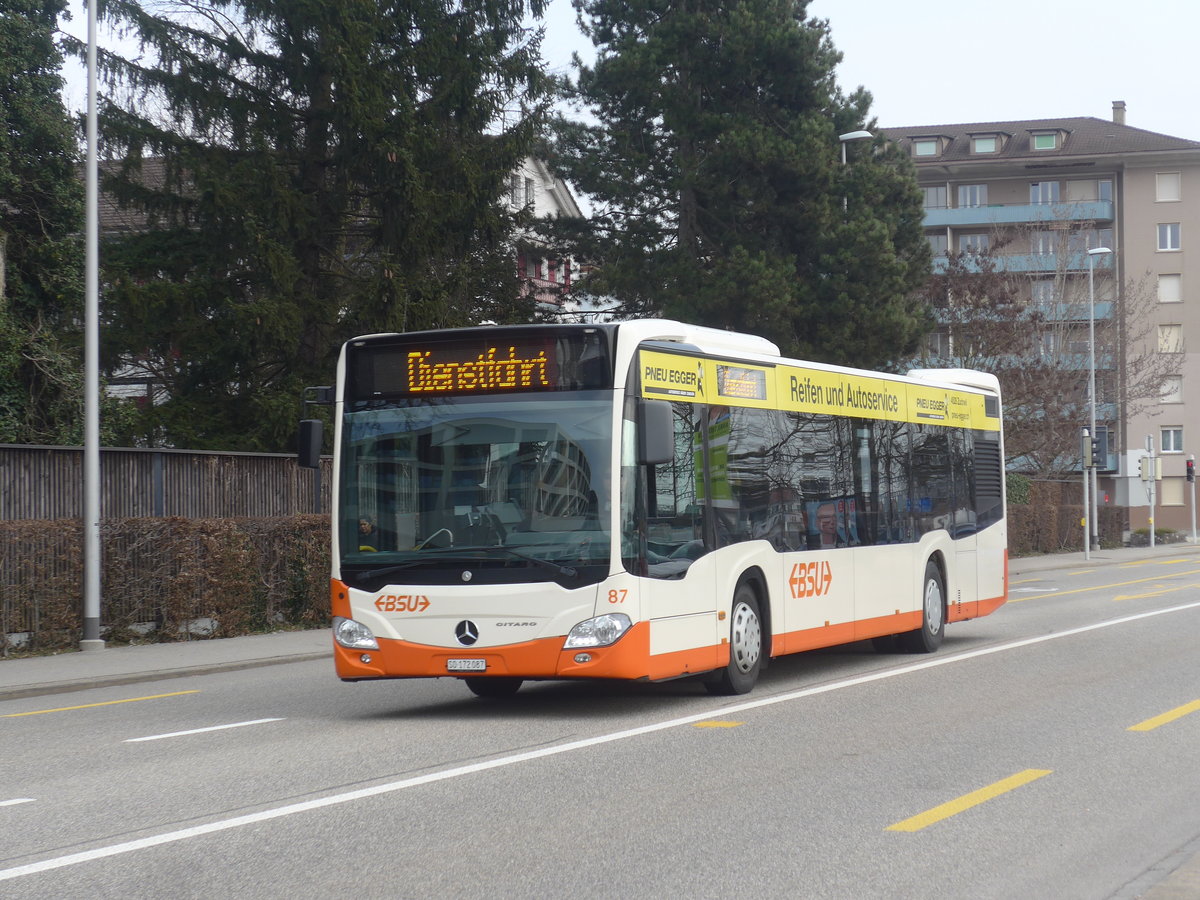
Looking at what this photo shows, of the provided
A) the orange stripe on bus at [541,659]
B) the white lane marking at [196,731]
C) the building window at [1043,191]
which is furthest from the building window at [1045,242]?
the white lane marking at [196,731]

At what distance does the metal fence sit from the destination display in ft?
27.4

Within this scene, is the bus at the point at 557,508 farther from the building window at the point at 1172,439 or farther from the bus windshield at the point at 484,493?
the building window at the point at 1172,439

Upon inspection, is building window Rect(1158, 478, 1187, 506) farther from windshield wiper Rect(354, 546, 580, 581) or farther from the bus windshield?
windshield wiper Rect(354, 546, 580, 581)

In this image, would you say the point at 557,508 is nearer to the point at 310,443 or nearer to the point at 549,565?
the point at 549,565

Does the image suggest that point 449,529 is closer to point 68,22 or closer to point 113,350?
point 113,350

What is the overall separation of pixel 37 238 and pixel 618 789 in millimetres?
21251

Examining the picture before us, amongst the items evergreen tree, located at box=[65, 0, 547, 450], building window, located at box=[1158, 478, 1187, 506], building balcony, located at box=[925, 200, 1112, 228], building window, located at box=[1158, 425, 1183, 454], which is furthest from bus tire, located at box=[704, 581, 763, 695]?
building window, located at box=[1158, 425, 1183, 454]

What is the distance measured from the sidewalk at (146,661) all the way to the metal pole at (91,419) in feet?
1.62

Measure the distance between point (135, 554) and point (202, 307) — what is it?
8010 mm

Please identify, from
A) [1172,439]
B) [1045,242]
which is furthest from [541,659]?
[1172,439]

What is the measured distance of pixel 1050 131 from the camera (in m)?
86.5

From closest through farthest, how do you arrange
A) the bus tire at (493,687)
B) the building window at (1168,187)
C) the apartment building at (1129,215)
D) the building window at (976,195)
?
the bus tire at (493,687)
the apartment building at (1129,215)
the building window at (1168,187)
the building window at (976,195)

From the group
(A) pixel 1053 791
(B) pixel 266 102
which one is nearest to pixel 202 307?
(B) pixel 266 102

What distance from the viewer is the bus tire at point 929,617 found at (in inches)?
657
